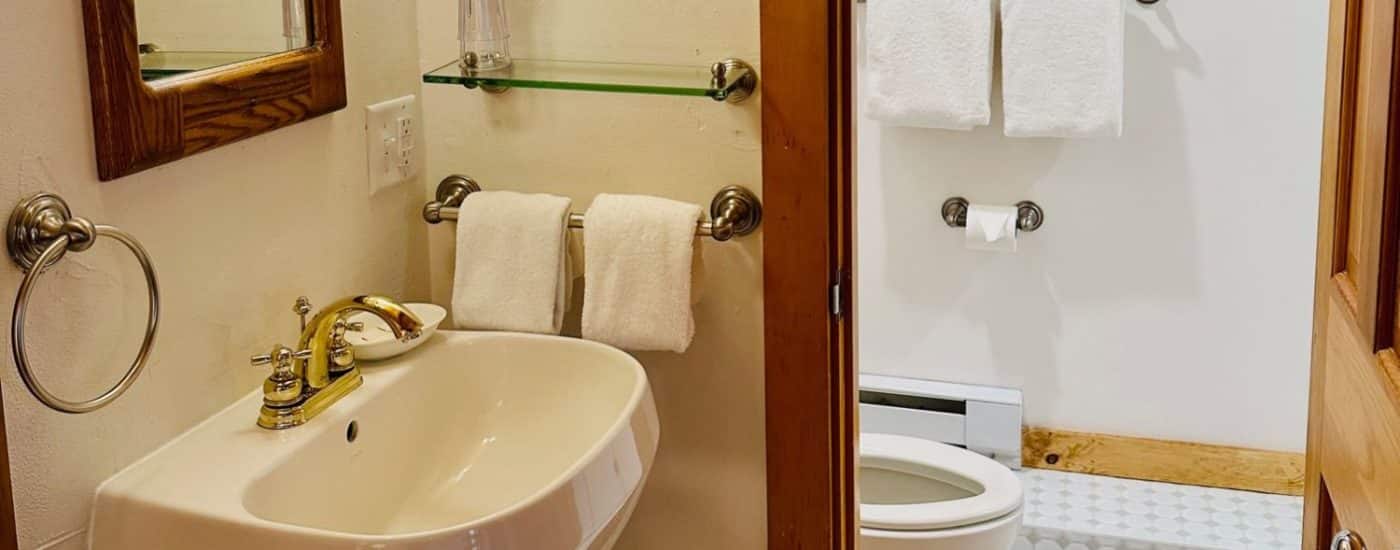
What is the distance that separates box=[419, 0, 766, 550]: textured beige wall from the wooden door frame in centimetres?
3

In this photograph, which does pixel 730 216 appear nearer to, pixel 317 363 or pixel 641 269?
pixel 641 269

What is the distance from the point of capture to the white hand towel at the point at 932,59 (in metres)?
3.03

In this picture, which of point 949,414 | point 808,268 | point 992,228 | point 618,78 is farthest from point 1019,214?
point 618,78

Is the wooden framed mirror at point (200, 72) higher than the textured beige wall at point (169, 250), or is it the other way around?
the wooden framed mirror at point (200, 72)

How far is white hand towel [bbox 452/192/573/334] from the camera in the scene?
1731 mm

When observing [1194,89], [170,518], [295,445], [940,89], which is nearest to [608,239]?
[295,445]

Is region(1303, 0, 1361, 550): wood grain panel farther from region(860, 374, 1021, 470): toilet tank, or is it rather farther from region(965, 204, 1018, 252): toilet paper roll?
region(860, 374, 1021, 470): toilet tank

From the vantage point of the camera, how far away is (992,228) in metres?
3.23

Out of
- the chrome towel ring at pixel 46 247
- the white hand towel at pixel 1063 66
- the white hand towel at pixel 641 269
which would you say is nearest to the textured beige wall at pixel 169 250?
the chrome towel ring at pixel 46 247

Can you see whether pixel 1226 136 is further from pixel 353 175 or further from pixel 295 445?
pixel 295 445

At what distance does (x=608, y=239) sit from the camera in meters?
1.70

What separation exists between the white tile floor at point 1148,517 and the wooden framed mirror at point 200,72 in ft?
→ 6.69

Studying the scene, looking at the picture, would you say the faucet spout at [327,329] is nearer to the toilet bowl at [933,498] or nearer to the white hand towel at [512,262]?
the white hand towel at [512,262]

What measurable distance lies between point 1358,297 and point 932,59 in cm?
189
